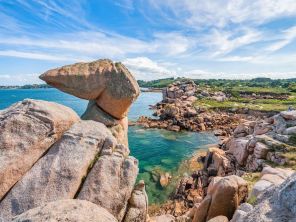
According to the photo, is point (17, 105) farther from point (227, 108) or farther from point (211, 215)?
point (227, 108)

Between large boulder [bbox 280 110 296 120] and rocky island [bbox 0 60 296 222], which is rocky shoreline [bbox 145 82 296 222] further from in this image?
rocky island [bbox 0 60 296 222]

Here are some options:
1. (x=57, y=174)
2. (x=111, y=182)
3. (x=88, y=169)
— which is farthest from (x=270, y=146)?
(x=57, y=174)

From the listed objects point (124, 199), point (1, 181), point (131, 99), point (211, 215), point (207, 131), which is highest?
point (131, 99)

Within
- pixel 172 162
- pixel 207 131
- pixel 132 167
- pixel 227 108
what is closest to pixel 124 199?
pixel 132 167

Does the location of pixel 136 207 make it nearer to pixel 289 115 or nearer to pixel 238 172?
pixel 238 172

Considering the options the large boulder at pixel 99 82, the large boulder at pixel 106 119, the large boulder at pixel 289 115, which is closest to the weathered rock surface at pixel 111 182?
the large boulder at pixel 106 119

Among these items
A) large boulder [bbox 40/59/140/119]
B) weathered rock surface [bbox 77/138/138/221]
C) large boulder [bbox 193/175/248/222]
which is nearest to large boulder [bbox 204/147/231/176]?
large boulder [bbox 193/175/248/222]

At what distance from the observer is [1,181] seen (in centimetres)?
1328

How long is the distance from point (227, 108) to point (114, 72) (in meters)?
Answer: 101

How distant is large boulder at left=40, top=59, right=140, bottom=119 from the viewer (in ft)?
66.5

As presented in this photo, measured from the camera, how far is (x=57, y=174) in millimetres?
13477

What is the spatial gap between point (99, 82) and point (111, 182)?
341 inches

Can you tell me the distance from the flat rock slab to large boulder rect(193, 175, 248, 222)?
9.12 metres

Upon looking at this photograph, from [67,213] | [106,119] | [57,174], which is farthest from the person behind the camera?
[106,119]
